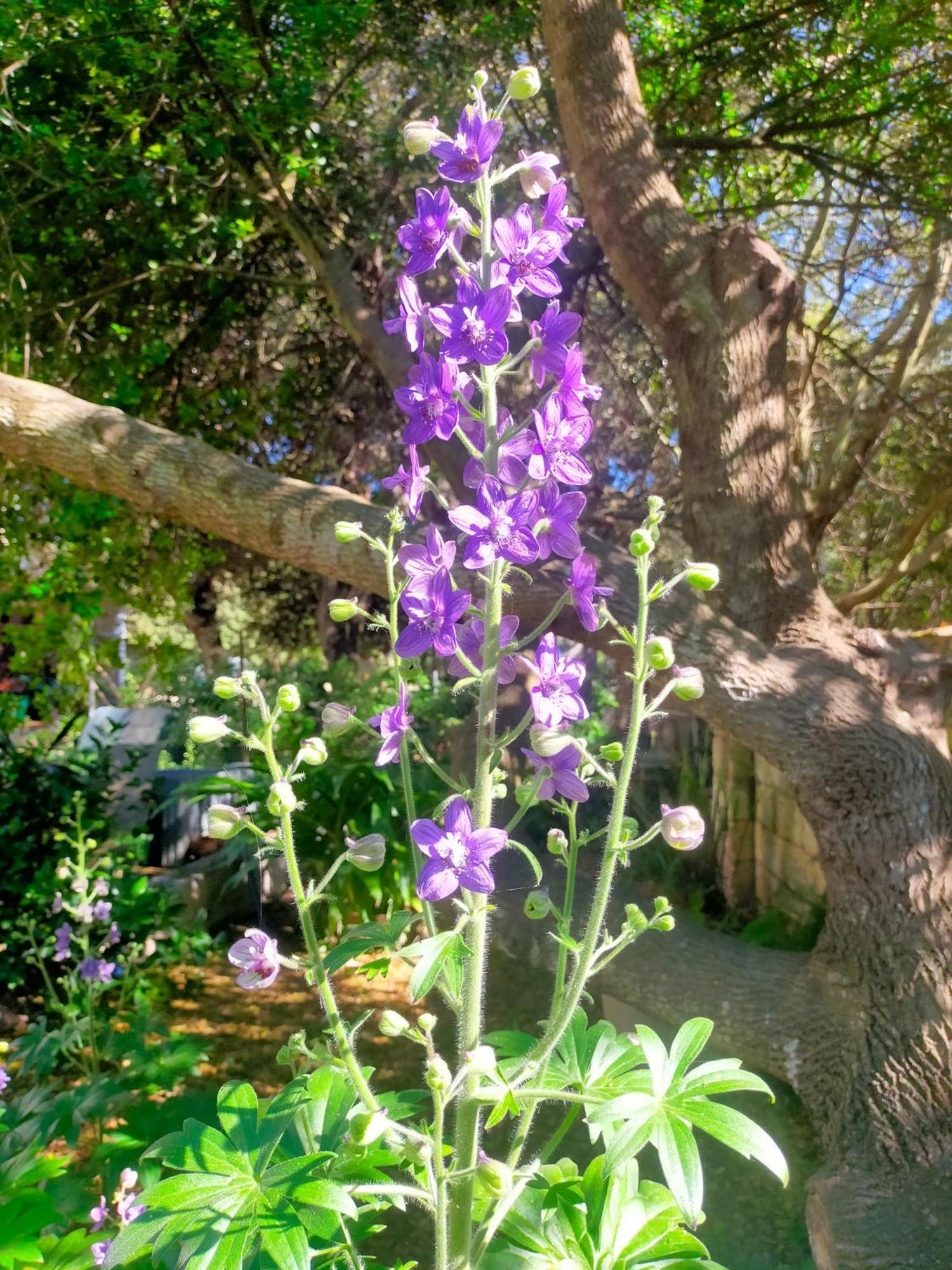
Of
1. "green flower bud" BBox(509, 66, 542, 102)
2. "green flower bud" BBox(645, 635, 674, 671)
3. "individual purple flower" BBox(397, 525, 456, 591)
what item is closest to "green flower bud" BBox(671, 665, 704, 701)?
"green flower bud" BBox(645, 635, 674, 671)

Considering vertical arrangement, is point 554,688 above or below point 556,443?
below

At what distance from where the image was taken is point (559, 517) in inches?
41.9

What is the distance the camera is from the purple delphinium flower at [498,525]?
1000mm

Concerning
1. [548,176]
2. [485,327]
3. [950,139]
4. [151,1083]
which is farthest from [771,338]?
[151,1083]

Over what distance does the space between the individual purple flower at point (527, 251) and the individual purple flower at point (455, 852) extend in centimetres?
61

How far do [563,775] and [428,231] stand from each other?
0.66 m

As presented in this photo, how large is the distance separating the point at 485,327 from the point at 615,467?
4.29m

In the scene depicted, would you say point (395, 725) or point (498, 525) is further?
point (395, 725)

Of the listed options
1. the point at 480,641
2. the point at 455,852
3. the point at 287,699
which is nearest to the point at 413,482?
the point at 480,641

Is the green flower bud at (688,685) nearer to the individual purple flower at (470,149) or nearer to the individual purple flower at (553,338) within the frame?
the individual purple flower at (553,338)

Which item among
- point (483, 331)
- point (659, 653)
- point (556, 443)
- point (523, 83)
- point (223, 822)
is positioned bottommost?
point (223, 822)

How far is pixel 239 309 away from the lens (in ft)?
15.5

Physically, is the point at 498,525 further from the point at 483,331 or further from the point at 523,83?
the point at 523,83

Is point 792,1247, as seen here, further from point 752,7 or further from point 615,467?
point 752,7
